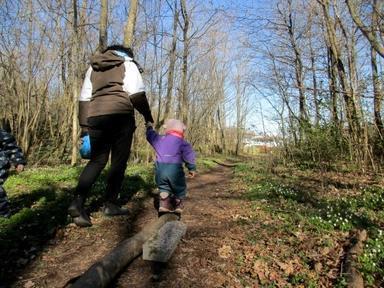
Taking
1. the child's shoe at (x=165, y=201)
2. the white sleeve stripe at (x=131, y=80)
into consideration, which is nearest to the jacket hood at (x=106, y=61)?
the white sleeve stripe at (x=131, y=80)

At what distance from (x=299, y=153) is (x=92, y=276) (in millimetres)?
12084

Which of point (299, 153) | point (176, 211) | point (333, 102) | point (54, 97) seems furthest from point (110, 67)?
point (54, 97)

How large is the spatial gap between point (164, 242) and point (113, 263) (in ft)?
2.44

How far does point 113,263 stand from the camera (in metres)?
3.24

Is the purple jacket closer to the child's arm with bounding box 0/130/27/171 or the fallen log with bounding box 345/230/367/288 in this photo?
the child's arm with bounding box 0/130/27/171

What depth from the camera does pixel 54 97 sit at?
18.4 m

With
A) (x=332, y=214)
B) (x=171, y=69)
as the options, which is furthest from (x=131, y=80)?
(x=171, y=69)

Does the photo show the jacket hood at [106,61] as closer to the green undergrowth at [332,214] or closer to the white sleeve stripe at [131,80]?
the white sleeve stripe at [131,80]

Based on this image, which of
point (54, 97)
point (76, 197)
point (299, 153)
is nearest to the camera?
point (76, 197)

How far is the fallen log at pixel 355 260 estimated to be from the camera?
3410 mm

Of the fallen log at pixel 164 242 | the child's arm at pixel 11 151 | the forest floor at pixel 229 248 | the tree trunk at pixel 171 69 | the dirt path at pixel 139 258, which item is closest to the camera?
the dirt path at pixel 139 258

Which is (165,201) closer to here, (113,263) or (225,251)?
(225,251)

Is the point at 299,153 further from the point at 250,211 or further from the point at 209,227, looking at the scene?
the point at 209,227

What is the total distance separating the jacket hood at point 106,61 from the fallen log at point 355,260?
11.4ft
